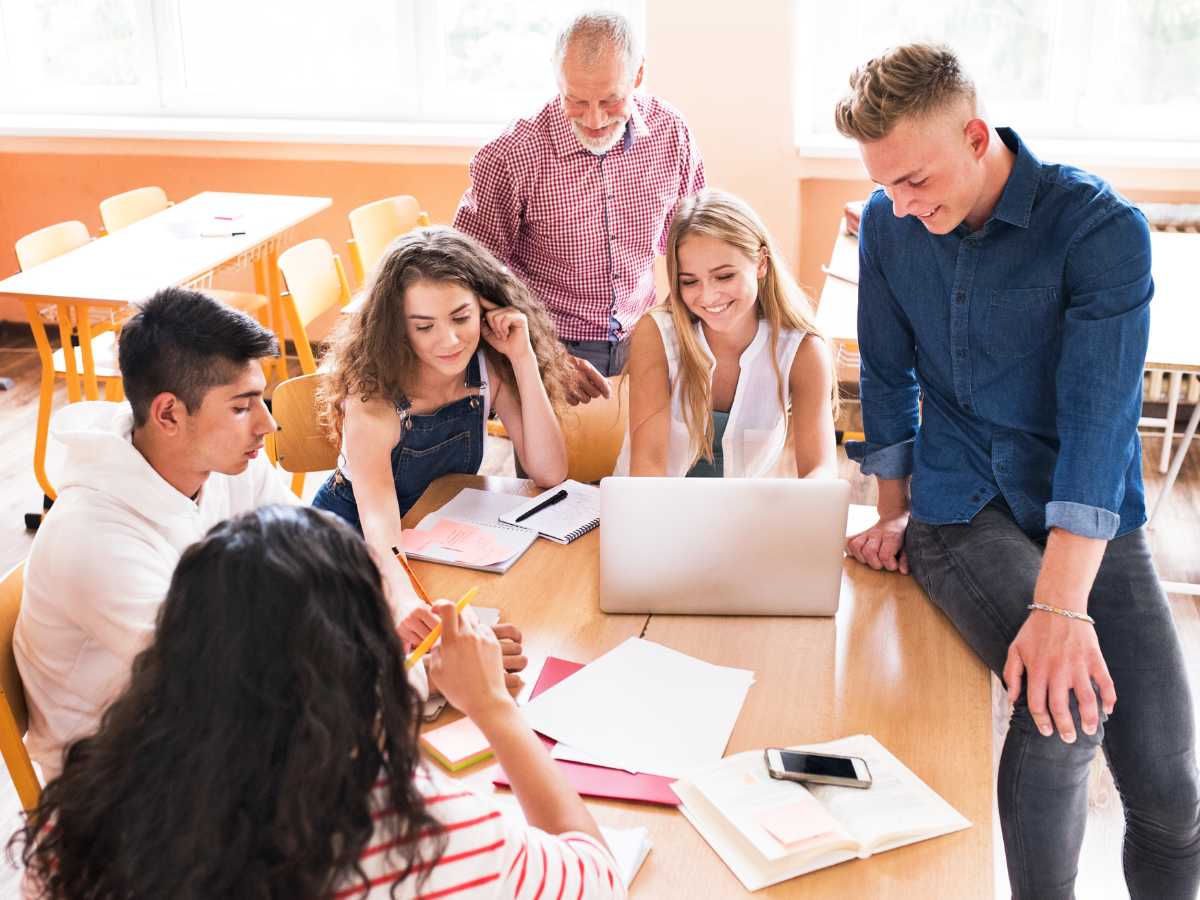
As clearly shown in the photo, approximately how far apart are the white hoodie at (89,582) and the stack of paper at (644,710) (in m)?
0.54

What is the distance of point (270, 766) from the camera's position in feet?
3.25

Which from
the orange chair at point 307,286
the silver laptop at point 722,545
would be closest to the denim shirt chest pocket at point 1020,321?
the silver laptop at point 722,545

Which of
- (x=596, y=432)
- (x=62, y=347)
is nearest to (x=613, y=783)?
(x=596, y=432)

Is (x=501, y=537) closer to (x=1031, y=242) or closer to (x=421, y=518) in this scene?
(x=421, y=518)

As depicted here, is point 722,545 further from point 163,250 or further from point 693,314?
point 163,250

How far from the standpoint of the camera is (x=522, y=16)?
4.86 m

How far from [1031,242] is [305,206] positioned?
337cm

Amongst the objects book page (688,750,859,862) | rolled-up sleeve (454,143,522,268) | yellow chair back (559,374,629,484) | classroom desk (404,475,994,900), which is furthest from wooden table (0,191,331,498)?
book page (688,750,859,862)

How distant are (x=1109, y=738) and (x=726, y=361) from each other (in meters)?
0.98

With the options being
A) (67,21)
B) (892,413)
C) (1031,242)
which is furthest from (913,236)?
(67,21)

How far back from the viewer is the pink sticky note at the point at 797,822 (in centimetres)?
132

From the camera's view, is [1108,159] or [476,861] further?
[1108,159]

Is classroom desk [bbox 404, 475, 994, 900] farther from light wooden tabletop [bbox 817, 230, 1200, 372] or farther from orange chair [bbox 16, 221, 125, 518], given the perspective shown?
orange chair [bbox 16, 221, 125, 518]

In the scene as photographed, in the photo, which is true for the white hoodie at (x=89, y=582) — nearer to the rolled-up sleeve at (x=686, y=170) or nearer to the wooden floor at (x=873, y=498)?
the wooden floor at (x=873, y=498)
